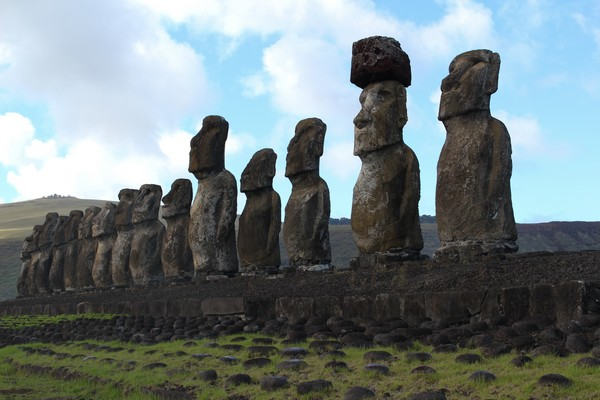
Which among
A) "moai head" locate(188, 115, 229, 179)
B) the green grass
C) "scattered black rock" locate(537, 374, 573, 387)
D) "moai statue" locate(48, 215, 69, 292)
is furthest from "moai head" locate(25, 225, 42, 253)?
"scattered black rock" locate(537, 374, 573, 387)

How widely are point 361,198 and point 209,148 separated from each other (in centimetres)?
551

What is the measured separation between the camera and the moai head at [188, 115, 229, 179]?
48.6ft

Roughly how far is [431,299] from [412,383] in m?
2.51

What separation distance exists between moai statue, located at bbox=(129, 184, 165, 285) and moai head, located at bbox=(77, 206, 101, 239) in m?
3.59

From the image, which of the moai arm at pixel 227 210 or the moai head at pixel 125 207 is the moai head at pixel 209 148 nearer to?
the moai arm at pixel 227 210

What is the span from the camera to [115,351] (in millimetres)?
8352

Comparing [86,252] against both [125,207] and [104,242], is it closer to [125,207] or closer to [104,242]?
[104,242]

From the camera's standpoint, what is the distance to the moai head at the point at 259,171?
13.6m

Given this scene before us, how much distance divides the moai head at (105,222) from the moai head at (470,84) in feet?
44.1

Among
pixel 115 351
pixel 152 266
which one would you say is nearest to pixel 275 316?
pixel 115 351

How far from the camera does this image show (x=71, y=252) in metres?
22.9

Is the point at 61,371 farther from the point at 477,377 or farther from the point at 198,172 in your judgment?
the point at 198,172

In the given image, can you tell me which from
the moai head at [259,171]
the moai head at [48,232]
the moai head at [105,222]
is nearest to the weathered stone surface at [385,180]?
the moai head at [259,171]

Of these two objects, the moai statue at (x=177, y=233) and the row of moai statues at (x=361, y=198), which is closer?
the row of moai statues at (x=361, y=198)
